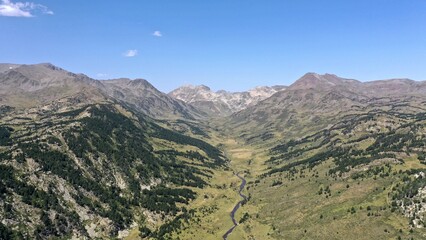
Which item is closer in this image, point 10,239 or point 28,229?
point 10,239

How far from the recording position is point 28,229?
199000 millimetres

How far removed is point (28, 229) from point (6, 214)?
566 inches

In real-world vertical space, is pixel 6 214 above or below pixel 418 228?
above

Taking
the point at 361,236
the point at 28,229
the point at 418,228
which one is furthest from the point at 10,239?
the point at 418,228

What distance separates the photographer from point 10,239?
18575 cm

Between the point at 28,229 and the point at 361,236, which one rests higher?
the point at 28,229

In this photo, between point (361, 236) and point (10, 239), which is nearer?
point (10, 239)

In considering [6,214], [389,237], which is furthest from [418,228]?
[6,214]

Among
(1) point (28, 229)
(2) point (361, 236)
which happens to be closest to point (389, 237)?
(2) point (361, 236)

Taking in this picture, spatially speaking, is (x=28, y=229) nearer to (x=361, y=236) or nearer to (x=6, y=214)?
(x=6, y=214)

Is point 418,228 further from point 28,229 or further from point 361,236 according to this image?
point 28,229

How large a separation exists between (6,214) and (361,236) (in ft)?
619

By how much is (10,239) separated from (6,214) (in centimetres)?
1926

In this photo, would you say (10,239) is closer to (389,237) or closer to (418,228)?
(389,237)
